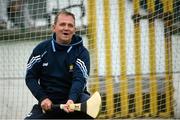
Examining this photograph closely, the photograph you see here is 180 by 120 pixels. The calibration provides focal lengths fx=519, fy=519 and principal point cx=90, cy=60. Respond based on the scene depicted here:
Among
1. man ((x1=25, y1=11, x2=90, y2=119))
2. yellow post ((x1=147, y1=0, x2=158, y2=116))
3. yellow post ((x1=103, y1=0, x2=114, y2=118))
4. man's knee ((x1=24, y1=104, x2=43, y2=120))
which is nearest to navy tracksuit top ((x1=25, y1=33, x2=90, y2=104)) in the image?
man ((x1=25, y1=11, x2=90, y2=119))

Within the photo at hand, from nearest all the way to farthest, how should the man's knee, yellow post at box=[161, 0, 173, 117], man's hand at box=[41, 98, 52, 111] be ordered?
man's hand at box=[41, 98, 52, 111] < the man's knee < yellow post at box=[161, 0, 173, 117]

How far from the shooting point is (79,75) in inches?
171

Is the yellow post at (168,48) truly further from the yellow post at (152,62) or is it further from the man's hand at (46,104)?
the man's hand at (46,104)

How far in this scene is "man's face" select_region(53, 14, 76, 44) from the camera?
14.4ft

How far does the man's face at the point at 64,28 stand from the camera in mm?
4379

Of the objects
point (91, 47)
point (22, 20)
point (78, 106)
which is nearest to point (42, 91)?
point (78, 106)

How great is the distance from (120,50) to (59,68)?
112 inches

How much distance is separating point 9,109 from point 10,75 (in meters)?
0.49

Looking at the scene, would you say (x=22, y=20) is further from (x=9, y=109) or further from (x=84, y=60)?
(x=84, y=60)

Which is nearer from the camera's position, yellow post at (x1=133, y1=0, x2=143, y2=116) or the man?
the man

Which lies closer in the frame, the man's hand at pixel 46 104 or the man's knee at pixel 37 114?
the man's hand at pixel 46 104

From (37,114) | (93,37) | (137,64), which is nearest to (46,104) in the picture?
(37,114)

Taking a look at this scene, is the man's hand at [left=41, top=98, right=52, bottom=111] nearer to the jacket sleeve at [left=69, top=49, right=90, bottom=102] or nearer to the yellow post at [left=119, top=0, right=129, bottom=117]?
the jacket sleeve at [left=69, top=49, right=90, bottom=102]

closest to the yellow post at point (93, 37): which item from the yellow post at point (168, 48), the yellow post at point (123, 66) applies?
the yellow post at point (123, 66)
